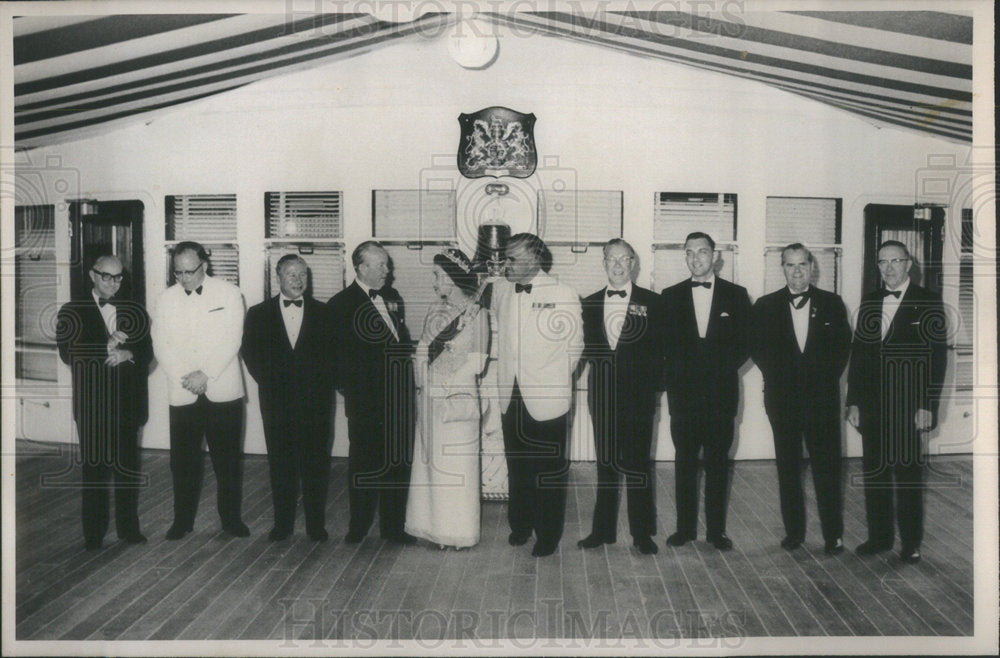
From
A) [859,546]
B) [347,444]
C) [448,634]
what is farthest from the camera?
[347,444]

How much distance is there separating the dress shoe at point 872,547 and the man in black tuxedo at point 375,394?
2472 millimetres

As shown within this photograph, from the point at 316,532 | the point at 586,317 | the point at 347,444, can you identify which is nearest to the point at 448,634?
the point at 316,532

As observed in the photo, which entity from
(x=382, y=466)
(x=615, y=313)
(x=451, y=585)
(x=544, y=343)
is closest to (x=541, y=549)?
(x=451, y=585)

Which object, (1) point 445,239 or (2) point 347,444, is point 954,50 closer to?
(1) point 445,239

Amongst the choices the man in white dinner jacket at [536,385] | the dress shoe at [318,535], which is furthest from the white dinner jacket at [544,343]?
the dress shoe at [318,535]

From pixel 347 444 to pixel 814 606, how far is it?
9.11 feet

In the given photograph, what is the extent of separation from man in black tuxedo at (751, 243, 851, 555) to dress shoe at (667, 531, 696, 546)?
20.8 inches

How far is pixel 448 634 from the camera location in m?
3.77

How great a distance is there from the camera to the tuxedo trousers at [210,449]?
4340 mm

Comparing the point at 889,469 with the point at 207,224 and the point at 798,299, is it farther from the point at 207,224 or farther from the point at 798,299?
the point at 207,224

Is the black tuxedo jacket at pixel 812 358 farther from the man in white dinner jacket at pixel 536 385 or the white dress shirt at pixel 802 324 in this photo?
the man in white dinner jacket at pixel 536 385

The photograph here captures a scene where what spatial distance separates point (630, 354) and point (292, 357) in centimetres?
190

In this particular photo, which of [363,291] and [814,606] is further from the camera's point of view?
[363,291]

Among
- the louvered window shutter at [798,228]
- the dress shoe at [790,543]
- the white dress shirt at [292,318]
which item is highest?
the louvered window shutter at [798,228]
